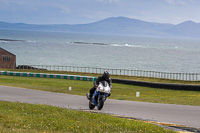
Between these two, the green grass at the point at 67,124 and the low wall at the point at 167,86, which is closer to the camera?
the green grass at the point at 67,124

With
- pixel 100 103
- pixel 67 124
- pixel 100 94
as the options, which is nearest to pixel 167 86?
pixel 100 103

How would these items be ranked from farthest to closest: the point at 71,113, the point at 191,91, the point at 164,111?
the point at 191,91 < the point at 164,111 < the point at 71,113

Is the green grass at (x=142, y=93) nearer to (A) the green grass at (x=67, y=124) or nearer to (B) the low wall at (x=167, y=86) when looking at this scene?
(B) the low wall at (x=167, y=86)

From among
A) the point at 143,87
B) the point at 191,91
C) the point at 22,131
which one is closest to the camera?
the point at 22,131

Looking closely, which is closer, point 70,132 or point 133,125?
point 70,132

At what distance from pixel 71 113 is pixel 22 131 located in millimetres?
4399

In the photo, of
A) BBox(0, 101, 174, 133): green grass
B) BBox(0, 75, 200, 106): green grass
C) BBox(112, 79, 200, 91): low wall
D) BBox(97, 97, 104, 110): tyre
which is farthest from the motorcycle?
BBox(112, 79, 200, 91): low wall

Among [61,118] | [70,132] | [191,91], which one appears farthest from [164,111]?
[191,91]

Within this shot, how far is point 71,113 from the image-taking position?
14391mm

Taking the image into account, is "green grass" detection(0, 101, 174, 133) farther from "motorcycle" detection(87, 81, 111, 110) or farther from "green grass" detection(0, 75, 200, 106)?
"green grass" detection(0, 75, 200, 106)

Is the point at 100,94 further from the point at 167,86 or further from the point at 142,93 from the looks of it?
the point at 167,86

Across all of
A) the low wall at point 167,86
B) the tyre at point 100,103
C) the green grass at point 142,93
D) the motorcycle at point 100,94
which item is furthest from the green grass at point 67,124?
the low wall at point 167,86

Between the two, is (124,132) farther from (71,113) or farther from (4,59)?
(4,59)

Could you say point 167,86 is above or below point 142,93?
above
